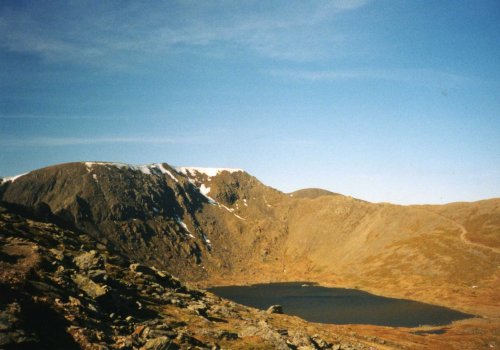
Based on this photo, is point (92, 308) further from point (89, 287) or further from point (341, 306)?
point (341, 306)

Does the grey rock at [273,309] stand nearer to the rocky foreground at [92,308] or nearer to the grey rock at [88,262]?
the rocky foreground at [92,308]

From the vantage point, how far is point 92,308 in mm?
28781

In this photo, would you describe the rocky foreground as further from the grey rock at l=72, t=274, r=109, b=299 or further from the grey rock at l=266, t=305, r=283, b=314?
the grey rock at l=266, t=305, r=283, b=314

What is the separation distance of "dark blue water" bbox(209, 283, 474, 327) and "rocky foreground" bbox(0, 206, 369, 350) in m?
58.5

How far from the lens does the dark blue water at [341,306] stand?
3891 inches

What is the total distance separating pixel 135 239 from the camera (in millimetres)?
187875

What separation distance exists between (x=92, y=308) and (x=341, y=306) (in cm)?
10606

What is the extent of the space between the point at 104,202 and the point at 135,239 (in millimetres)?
31516

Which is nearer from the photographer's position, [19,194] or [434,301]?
[434,301]

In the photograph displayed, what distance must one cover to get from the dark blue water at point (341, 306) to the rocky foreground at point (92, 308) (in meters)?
58.5

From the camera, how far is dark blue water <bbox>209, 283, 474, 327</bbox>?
9882 centimetres

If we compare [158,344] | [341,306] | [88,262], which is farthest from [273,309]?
[341,306]

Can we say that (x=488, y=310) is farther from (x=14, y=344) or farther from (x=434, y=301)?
(x=14, y=344)

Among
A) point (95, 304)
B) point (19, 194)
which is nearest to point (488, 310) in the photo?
point (95, 304)
